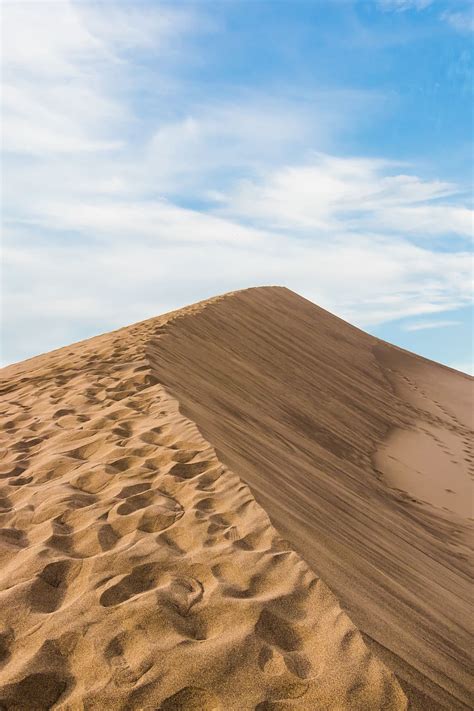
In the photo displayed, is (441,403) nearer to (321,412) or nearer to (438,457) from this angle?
(438,457)

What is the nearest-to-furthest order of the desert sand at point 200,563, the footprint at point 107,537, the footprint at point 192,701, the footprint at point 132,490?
the footprint at point 192,701
the desert sand at point 200,563
the footprint at point 107,537
the footprint at point 132,490

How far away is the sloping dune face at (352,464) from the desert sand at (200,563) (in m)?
0.02

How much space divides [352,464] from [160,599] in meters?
5.32

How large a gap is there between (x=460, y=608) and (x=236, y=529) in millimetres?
1399

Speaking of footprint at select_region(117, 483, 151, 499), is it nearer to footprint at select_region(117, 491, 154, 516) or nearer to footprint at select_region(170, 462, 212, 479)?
footprint at select_region(117, 491, 154, 516)

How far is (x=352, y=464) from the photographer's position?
7.52 m

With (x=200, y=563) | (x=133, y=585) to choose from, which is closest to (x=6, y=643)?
(x=133, y=585)

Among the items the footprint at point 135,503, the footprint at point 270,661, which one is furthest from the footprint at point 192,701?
the footprint at point 135,503

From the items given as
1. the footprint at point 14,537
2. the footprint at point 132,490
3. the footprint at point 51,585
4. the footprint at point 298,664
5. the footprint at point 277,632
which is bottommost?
the footprint at point 14,537

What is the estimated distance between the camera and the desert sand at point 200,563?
2115 millimetres

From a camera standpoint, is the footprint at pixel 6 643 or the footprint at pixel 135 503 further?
the footprint at pixel 135 503

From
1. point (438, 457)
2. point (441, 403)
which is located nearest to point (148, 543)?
point (438, 457)

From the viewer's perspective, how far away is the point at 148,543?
289 cm

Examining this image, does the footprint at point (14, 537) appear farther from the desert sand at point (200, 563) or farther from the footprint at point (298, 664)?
the footprint at point (298, 664)
